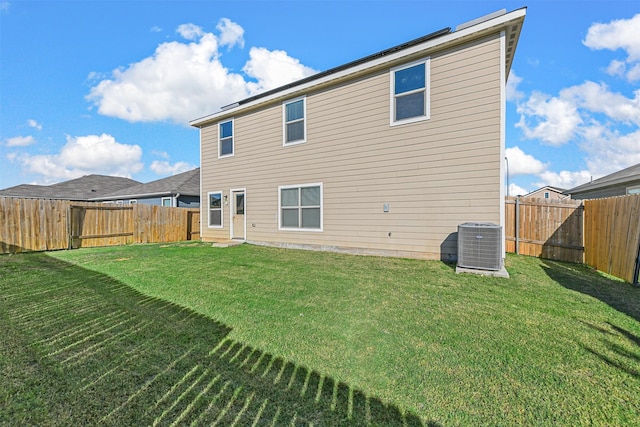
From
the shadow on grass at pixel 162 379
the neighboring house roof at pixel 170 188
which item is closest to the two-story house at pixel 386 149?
the shadow on grass at pixel 162 379

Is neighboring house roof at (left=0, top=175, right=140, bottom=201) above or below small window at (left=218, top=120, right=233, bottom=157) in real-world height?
below

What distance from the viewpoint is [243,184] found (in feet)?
34.1

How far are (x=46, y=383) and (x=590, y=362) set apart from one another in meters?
4.41

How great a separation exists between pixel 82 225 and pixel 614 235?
51.5 feet

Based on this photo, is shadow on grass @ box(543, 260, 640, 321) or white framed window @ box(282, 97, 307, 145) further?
white framed window @ box(282, 97, 307, 145)

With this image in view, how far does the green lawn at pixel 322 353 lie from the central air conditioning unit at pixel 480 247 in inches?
20.8

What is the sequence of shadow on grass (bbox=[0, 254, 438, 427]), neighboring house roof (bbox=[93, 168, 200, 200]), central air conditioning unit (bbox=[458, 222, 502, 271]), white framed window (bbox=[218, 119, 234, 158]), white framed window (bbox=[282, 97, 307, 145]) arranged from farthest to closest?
neighboring house roof (bbox=[93, 168, 200, 200]) → white framed window (bbox=[218, 119, 234, 158]) → white framed window (bbox=[282, 97, 307, 145]) → central air conditioning unit (bbox=[458, 222, 502, 271]) → shadow on grass (bbox=[0, 254, 438, 427])

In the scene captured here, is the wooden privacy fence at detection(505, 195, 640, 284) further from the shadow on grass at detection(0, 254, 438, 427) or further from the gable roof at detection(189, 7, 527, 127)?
the shadow on grass at detection(0, 254, 438, 427)

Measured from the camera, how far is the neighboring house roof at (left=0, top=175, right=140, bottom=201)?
64.2 ft

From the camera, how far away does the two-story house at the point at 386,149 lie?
6059mm

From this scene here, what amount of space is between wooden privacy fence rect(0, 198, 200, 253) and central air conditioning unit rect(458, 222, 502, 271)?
12238mm

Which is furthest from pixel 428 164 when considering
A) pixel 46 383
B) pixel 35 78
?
pixel 35 78

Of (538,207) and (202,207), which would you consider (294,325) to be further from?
(202,207)

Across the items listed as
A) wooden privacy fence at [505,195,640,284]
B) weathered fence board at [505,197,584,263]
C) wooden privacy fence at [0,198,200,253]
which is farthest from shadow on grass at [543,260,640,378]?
wooden privacy fence at [0,198,200,253]
